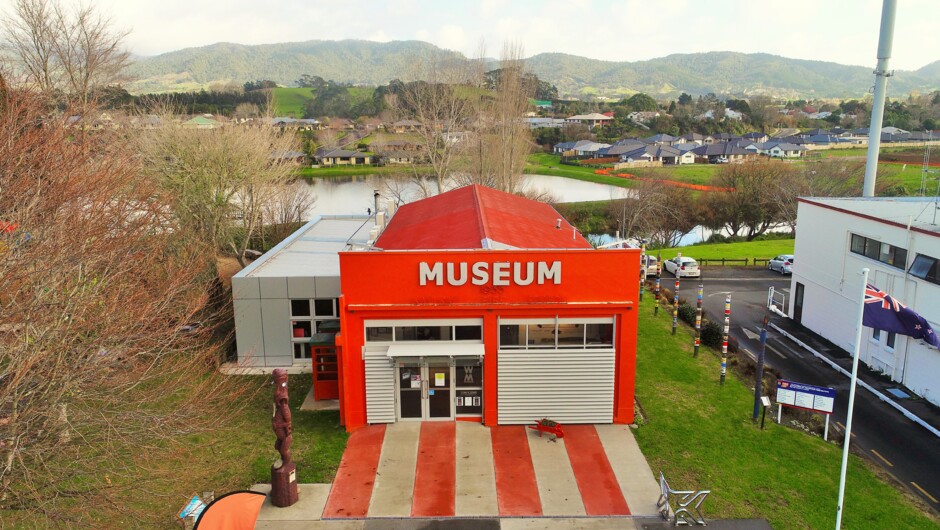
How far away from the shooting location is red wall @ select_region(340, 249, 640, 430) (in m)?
14.1

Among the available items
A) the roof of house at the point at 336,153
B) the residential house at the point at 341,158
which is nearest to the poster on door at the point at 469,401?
the residential house at the point at 341,158

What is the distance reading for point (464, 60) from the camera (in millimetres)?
43406

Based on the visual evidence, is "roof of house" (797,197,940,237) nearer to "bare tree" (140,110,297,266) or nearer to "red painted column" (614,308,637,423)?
"red painted column" (614,308,637,423)

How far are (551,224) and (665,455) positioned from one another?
33.8 ft

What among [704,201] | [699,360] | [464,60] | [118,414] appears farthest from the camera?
→ [704,201]

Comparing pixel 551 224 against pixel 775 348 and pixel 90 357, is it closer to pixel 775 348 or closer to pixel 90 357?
pixel 775 348

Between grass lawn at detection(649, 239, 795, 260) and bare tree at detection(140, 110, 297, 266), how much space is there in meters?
23.7

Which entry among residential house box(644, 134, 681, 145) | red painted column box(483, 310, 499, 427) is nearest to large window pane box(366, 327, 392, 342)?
red painted column box(483, 310, 499, 427)

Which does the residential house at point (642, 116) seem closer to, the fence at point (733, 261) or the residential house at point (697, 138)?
the residential house at point (697, 138)

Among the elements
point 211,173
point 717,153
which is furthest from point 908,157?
point 211,173

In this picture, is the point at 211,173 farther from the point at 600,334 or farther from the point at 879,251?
the point at 879,251

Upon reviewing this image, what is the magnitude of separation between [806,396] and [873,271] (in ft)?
25.6

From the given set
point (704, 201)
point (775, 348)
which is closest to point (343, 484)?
point (775, 348)

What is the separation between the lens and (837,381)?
18.7 m
